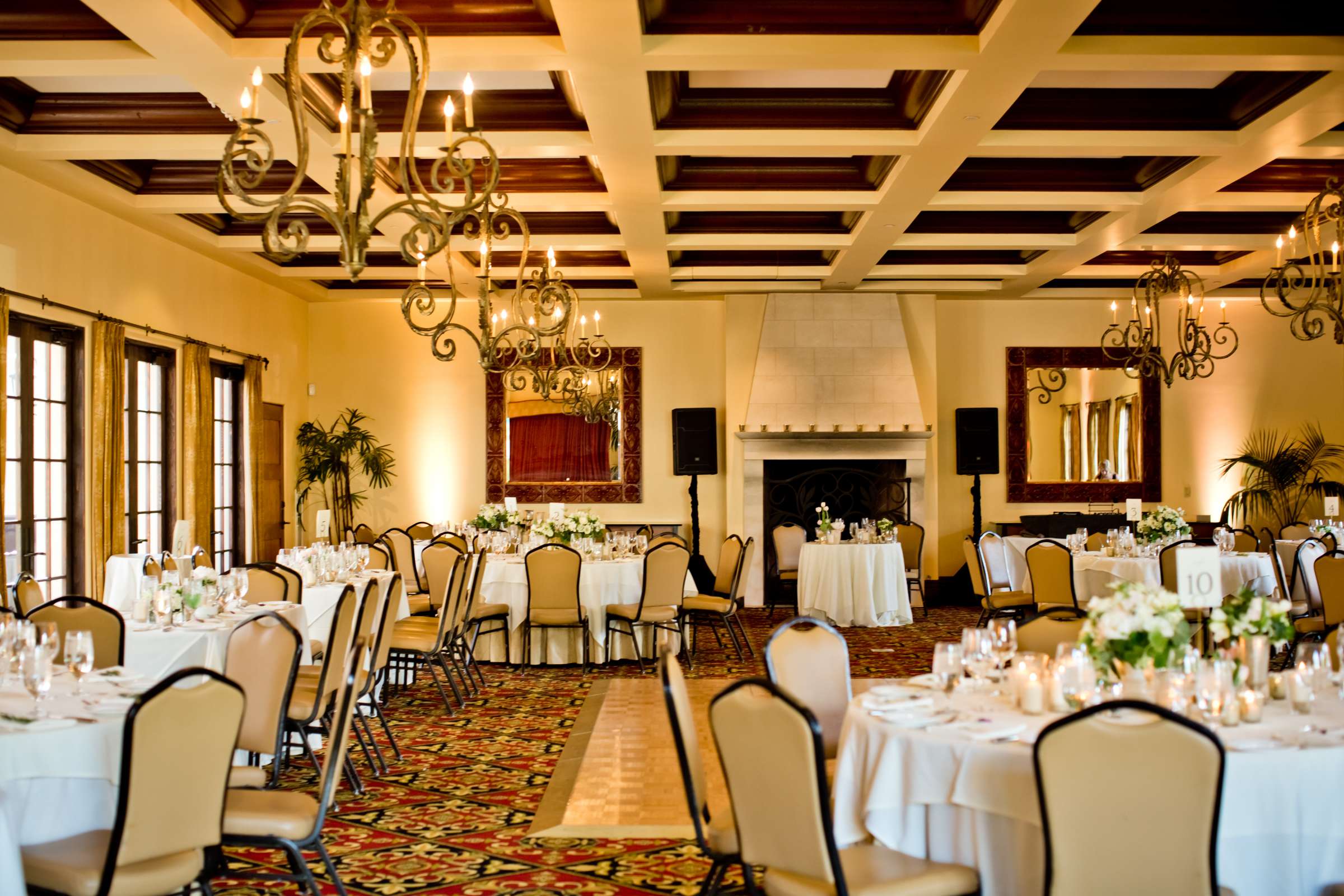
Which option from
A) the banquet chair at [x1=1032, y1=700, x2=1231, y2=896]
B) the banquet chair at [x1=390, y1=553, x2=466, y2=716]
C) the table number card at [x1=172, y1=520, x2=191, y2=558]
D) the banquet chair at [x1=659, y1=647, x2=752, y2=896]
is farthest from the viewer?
the table number card at [x1=172, y1=520, x2=191, y2=558]

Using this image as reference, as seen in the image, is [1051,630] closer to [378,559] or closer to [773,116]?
[773,116]

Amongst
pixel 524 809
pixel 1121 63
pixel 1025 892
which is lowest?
pixel 524 809

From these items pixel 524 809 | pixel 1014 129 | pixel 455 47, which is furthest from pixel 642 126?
pixel 524 809

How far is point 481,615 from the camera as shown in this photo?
8523 mm

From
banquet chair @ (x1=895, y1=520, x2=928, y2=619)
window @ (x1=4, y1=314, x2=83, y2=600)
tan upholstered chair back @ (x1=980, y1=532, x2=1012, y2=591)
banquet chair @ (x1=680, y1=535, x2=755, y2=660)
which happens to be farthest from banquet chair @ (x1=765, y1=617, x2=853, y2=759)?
banquet chair @ (x1=895, y1=520, x2=928, y2=619)

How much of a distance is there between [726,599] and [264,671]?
17.2ft

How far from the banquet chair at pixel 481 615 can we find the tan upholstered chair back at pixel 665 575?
3.90 feet

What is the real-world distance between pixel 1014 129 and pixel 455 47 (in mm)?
3776

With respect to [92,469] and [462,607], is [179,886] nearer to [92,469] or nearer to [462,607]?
[462,607]

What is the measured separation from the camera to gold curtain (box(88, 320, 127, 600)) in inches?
→ 346

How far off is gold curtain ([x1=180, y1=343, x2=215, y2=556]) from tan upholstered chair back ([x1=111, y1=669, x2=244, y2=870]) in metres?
7.77

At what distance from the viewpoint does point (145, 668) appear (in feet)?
18.1

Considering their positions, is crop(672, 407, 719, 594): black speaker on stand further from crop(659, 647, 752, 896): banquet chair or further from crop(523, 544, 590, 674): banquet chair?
crop(659, 647, 752, 896): banquet chair

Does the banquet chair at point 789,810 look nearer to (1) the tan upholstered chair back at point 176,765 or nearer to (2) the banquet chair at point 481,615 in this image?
(1) the tan upholstered chair back at point 176,765
